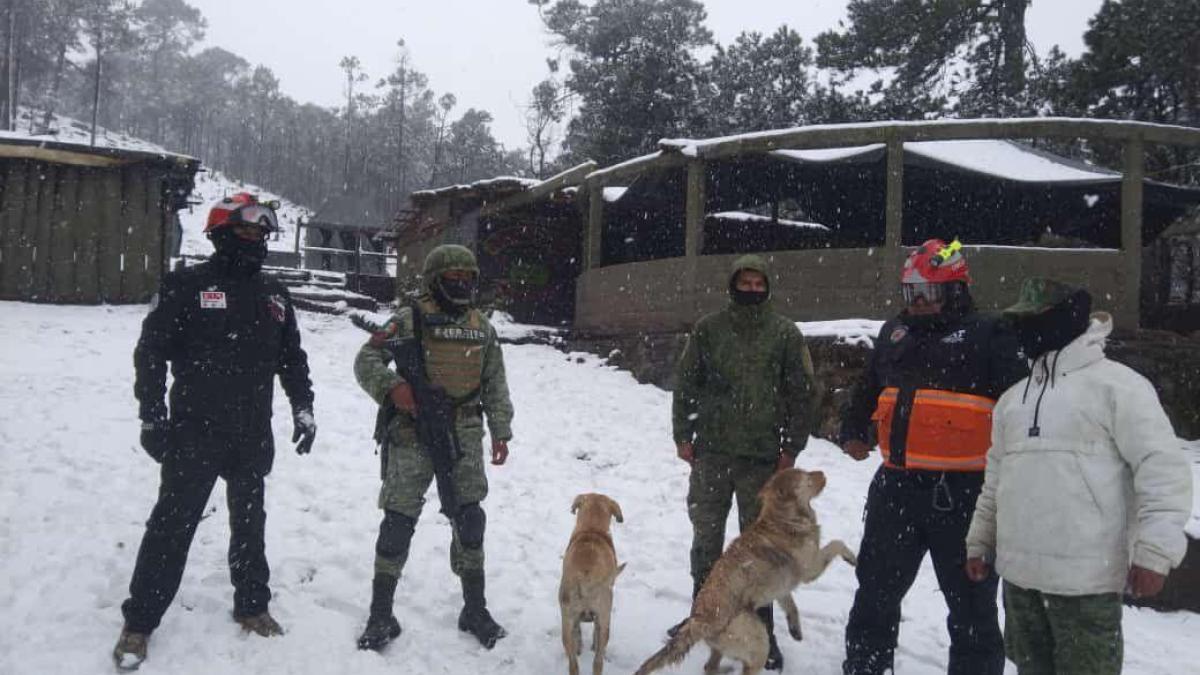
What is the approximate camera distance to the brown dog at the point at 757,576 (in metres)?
3.28

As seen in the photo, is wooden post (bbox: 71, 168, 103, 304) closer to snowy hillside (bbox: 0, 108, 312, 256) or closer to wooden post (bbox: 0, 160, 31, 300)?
wooden post (bbox: 0, 160, 31, 300)

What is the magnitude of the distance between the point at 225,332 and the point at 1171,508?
401 cm

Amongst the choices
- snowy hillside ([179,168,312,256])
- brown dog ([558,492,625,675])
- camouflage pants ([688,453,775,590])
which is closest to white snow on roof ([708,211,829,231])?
camouflage pants ([688,453,775,590])

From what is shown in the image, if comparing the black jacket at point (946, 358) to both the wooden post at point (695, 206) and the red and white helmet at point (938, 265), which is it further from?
the wooden post at point (695, 206)

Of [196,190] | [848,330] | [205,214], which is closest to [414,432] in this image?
[848,330]

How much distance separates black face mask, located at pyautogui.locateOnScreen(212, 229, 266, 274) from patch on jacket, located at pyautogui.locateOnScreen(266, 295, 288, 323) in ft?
0.58

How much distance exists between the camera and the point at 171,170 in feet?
43.7

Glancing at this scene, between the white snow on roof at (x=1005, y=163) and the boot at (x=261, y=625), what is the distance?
1001 cm

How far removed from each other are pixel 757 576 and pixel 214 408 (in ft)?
9.24

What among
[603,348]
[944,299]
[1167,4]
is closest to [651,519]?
[944,299]

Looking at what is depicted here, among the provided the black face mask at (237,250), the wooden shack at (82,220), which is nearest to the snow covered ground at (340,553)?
the black face mask at (237,250)

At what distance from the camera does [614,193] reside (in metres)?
15.4

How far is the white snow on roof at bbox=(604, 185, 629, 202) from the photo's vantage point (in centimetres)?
1437

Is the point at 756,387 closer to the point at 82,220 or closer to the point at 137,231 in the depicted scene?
the point at 137,231
